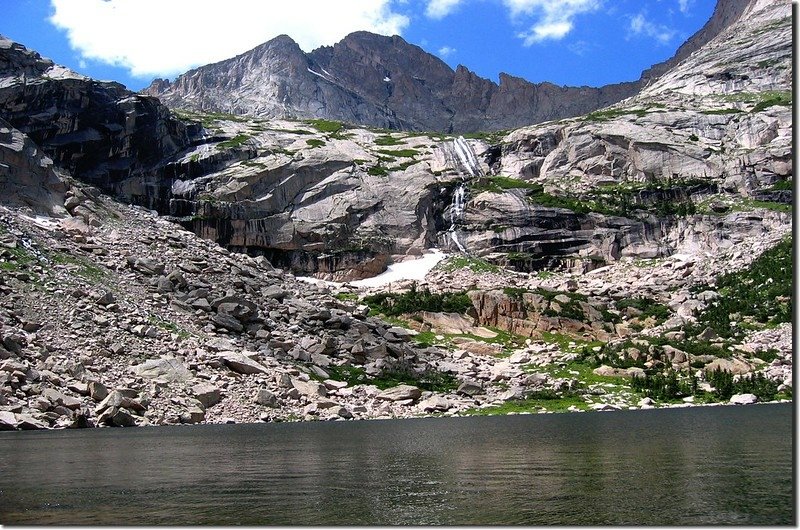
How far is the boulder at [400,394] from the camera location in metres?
67.9

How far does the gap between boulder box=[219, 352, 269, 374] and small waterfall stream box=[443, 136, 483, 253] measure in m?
72.5

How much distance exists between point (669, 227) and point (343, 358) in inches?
3158

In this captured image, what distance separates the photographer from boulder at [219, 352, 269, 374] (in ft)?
212

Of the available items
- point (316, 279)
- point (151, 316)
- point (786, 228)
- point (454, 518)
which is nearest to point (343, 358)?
point (151, 316)

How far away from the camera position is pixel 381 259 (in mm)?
128125

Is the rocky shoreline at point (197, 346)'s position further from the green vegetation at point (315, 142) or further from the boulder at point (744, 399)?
the green vegetation at point (315, 142)

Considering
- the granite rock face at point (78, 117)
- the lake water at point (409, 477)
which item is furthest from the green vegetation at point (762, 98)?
the granite rock face at point (78, 117)

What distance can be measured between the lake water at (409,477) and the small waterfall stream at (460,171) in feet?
306

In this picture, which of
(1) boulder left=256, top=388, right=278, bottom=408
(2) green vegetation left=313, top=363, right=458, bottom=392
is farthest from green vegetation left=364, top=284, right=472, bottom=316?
(1) boulder left=256, top=388, right=278, bottom=408

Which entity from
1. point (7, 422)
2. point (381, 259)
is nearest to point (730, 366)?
point (381, 259)

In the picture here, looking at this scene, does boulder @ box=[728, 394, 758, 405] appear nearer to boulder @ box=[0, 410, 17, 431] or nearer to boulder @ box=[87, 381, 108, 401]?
boulder @ box=[87, 381, 108, 401]

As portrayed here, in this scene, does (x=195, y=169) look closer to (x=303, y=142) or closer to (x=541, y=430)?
(x=303, y=142)

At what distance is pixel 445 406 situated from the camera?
6806 centimetres

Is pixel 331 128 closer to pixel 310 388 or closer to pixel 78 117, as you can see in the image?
pixel 78 117
